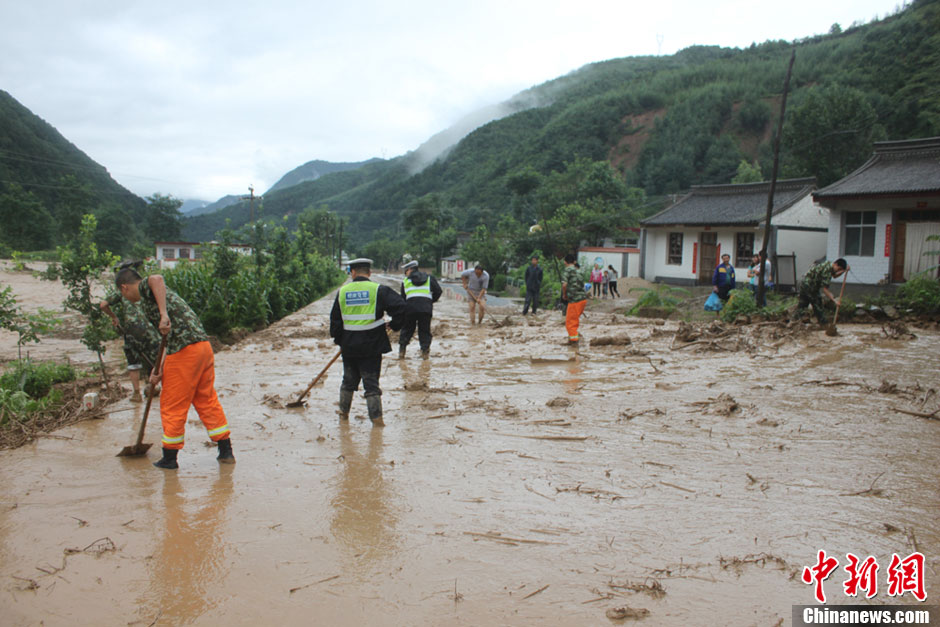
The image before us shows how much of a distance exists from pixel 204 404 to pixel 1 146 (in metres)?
73.1

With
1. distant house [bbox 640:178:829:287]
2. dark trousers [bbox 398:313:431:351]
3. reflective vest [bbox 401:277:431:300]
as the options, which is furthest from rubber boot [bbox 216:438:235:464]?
distant house [bbox 640:178:829:287]

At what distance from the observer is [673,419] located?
616cm

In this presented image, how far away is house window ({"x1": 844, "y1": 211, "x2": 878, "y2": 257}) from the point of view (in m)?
20.2

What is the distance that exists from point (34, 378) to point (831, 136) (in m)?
40.0

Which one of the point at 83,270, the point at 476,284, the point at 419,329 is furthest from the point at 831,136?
the point at 83,270

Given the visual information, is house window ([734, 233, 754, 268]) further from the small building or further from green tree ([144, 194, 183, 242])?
green tree ([144, 194, 183, 242])

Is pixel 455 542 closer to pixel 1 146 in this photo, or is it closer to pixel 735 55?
pixel 1 146

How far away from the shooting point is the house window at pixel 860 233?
2023 cm

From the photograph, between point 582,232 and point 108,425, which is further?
point 582,232

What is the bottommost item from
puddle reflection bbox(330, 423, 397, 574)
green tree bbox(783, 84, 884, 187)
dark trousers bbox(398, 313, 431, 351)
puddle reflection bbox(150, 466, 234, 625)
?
puddle reflection bbox(150, 466, 234, 625)

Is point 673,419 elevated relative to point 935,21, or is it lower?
lower

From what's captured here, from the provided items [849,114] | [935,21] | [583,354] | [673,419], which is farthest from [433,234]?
[673,419]

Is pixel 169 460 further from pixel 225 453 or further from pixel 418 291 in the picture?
pixel 418 291

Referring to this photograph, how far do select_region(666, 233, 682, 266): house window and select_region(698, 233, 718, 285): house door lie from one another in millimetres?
1267
